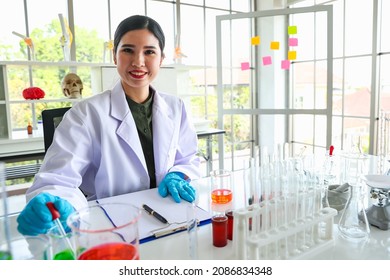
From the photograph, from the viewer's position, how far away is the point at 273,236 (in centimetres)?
74

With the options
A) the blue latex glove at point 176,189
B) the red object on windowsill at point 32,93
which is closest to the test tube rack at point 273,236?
the blue latex glove at point 176,189

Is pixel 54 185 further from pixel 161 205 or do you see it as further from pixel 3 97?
pixel 3 97

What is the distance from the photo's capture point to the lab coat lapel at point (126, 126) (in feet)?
4.67

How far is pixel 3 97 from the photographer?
2.94 meters

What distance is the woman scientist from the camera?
4.03 ft

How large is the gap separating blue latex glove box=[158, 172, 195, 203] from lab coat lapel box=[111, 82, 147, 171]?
0.76ft

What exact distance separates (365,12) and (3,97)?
3909 mm

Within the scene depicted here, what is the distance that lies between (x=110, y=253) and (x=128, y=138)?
33.0 inches

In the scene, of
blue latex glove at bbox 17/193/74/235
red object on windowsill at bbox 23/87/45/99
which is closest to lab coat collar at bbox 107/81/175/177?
blue latex glove at bbox 17/193/74/235

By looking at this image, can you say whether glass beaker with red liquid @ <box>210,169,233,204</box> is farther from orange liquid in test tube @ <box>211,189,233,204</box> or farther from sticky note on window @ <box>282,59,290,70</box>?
sticky note on window @ <box>282,59,290,70</box>

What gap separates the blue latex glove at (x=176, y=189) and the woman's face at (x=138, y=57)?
509 mm

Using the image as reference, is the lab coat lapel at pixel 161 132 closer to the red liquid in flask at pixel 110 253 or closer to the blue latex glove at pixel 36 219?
the blue latex glove at pixel 36 219

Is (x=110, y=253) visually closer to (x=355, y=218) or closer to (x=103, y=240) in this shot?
(x=103, y=240)

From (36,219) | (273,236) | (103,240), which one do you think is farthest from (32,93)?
(273,236)
